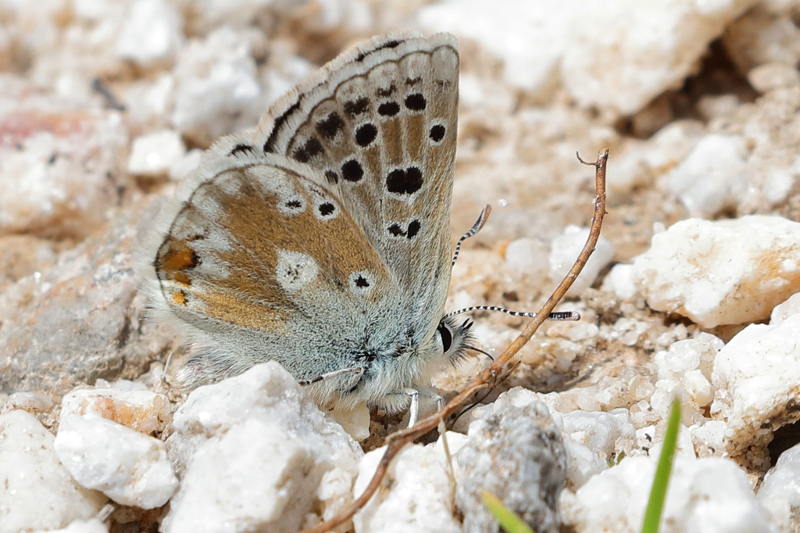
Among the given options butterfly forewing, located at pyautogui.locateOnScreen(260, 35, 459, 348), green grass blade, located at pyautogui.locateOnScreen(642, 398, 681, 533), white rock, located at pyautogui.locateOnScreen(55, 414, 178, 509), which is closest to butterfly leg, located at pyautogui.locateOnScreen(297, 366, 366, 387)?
butterfly forewing, located at pyautogui.locateOnScreen(260, 35, 459, 348)

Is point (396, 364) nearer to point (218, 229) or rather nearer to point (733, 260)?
point (218, 229)

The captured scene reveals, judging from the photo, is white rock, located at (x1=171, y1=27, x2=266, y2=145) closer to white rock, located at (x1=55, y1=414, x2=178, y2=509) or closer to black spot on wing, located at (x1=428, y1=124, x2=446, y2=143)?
black spot on wing, located at (x1=428, y1=124, x2=446, y2=143)

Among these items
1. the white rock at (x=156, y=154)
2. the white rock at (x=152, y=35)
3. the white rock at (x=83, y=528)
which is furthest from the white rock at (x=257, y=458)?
the white rock at (x=152, y=35)

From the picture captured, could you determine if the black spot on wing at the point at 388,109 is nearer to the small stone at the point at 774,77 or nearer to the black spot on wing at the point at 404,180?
the black spot on wing at the point at 404,180

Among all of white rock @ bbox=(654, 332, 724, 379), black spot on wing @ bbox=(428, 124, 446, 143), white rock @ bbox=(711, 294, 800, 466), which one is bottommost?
white rock @ bbox=(711, 294, 800, 466)

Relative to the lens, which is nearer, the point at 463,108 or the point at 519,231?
the point at 519,231

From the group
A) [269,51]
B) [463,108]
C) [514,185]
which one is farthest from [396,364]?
[269,51]
